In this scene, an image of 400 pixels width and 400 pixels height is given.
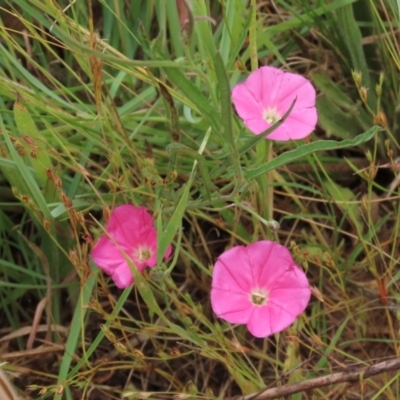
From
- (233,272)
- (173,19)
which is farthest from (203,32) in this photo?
(233,272)

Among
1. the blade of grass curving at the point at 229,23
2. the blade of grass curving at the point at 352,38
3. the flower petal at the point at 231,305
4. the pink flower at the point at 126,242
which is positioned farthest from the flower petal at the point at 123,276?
the blade of grass curving at the point at 352,38

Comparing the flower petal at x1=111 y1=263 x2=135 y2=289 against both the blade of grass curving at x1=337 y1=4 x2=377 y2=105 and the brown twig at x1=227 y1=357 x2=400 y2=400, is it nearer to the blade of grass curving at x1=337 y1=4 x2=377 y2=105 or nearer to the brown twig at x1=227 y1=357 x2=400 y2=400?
the brown twig at x1=227 y1=357 x2=400 y2=400

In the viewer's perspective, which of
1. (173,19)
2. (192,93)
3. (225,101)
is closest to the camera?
(225,101)

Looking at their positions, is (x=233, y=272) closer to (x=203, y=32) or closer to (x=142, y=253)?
(x=142, y=253)

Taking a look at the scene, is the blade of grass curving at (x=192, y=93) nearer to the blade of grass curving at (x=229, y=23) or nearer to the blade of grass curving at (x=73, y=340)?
the blade of grass curving at (x=229, y=23)

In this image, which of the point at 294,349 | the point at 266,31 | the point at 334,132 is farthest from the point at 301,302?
the point at 266,31
